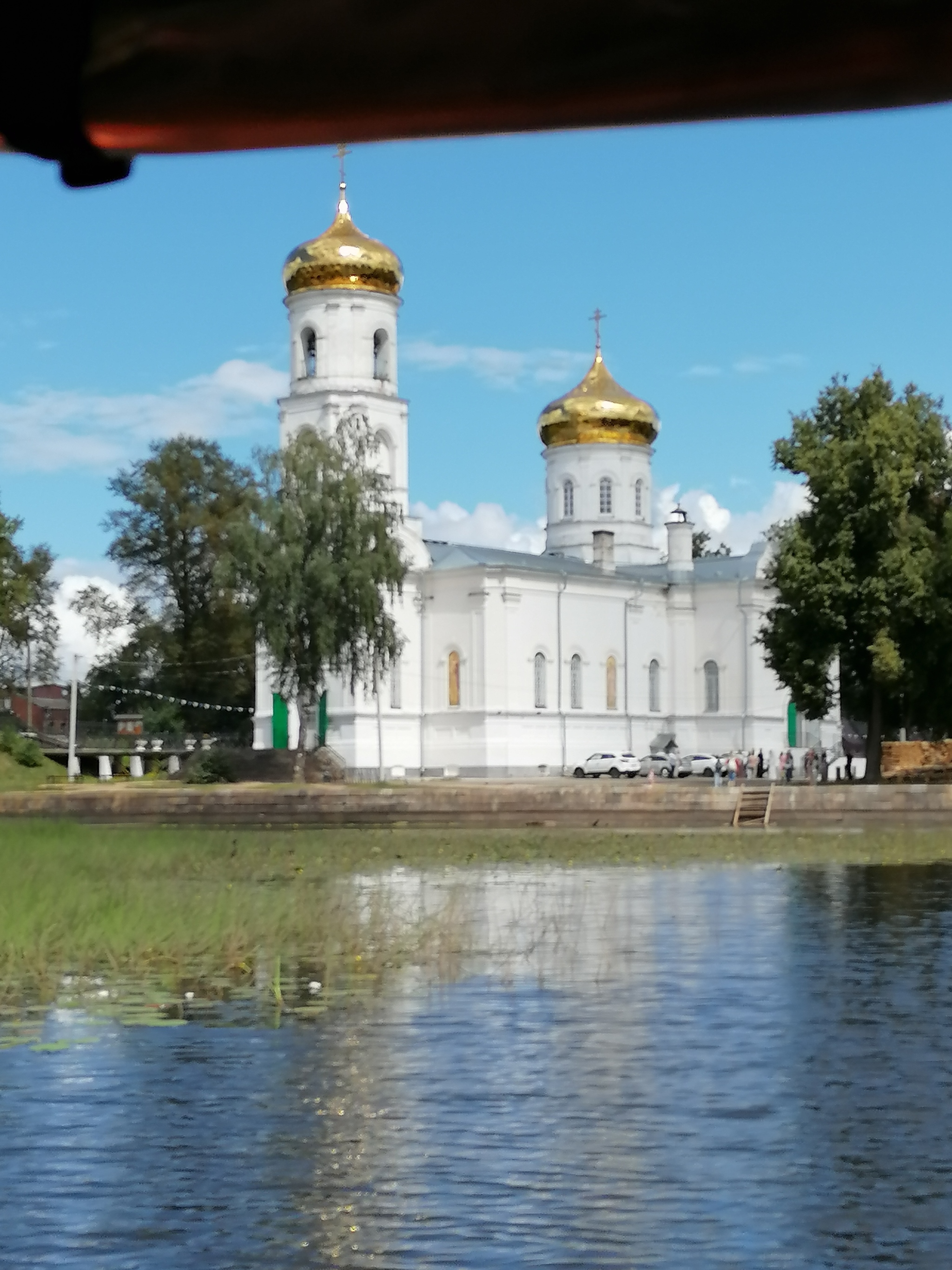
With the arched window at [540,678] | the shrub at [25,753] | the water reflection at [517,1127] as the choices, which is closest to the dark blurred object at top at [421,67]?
the water reflection at [517,1127]

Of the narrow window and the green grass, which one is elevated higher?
the narrow window

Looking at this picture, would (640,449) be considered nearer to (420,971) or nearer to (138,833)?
(138,833)

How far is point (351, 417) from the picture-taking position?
5391 cm

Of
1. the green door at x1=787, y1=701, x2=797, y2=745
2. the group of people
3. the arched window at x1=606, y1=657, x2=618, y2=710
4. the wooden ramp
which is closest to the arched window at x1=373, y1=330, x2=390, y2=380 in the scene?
the arched window at x1=606, y1=657, x2=618, y2=710

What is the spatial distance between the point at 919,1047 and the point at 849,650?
1378 inches

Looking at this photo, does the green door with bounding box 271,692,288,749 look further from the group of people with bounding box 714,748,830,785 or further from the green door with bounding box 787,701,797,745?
the green door with bounding box 787,701,797,745

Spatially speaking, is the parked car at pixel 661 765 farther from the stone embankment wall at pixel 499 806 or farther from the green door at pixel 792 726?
the stone embankment wall at pixel 499 806

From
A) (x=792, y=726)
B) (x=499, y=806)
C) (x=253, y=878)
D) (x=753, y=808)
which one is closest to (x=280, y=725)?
(x=792, y=726)

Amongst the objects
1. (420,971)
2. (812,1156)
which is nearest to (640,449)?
(420,971)

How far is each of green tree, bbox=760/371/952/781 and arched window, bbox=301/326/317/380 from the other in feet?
67.2

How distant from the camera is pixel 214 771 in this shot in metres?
52.4

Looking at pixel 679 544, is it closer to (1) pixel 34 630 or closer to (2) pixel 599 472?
(2) pixel 599 472

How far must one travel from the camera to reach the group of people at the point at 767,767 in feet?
175

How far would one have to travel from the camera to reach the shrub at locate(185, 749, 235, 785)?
172 feet
